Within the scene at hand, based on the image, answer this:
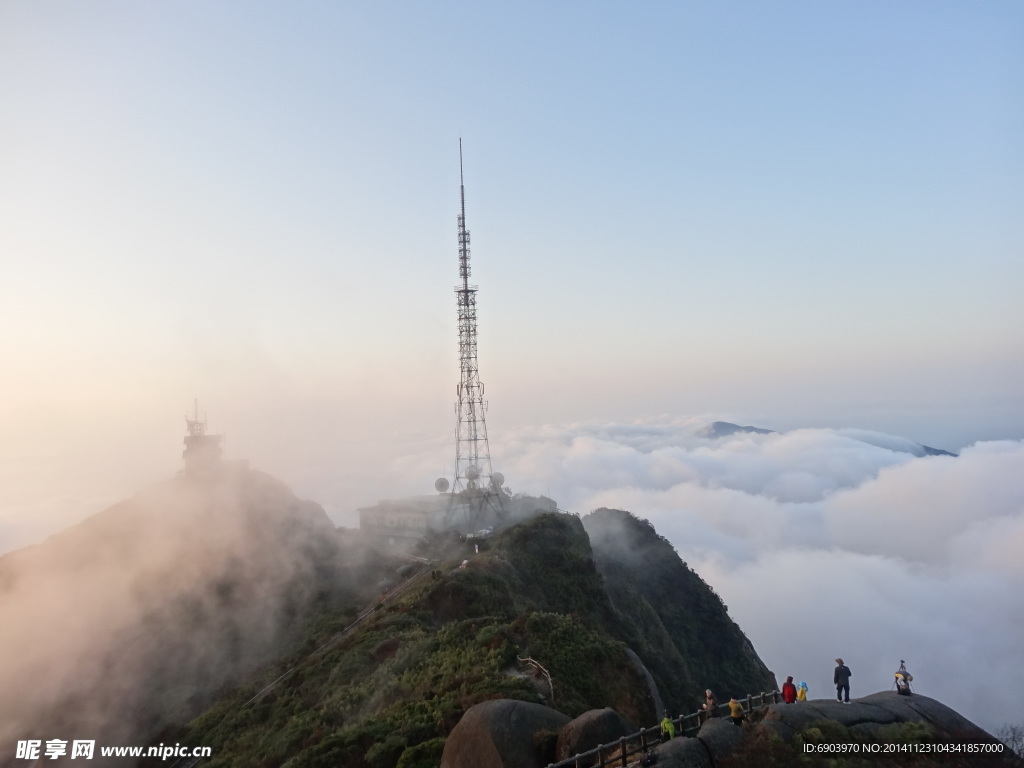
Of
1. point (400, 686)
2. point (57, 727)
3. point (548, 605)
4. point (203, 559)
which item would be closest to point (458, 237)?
point (548, 605)

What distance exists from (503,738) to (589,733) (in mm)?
2149

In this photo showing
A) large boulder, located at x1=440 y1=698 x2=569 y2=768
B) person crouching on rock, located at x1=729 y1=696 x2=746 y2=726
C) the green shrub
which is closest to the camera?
large boulder, located at x1=440 y1=698 x2=569 y2=768

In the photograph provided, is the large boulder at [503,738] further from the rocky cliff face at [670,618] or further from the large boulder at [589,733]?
the rocky cliff face at [670,618]

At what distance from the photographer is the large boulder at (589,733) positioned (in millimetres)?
15016

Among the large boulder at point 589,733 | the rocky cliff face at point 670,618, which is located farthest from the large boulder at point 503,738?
the rocky cliff face at point 670,618

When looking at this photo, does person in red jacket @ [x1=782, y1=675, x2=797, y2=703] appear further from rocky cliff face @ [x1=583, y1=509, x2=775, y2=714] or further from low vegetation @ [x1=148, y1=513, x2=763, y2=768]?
rocky cliff face @ [x1=583, y1=509, x2=775, y2=714]

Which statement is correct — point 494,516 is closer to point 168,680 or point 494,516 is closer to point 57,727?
point 168,680

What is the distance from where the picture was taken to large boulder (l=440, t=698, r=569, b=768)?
15.0 meters

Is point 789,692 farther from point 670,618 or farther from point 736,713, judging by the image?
point 670,618

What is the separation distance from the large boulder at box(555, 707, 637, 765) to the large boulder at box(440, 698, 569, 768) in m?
0.47

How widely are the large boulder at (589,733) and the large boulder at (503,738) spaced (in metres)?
0.47

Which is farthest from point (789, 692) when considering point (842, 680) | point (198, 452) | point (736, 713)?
point (198, 452)

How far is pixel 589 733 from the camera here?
15195 millimetres

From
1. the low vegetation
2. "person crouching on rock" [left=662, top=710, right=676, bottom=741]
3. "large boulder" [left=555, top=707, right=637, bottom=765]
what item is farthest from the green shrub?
"person crouching on rock" [left=662, top=710, right=676, bottom=741]
